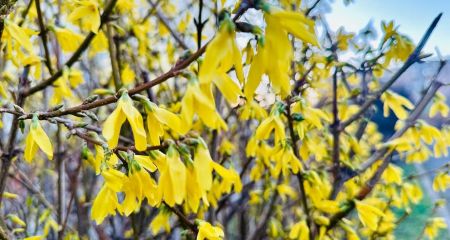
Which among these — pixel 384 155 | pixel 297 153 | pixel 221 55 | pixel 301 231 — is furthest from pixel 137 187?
pixel 384 155

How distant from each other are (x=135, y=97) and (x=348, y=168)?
4.84 feet

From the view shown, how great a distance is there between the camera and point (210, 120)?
82cm

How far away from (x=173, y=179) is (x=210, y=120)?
0.17 m

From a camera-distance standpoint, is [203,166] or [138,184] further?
[138,184]

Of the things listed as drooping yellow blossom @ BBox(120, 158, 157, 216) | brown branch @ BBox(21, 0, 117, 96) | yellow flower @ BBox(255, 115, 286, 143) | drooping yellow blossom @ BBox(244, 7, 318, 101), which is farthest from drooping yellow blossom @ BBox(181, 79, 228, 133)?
brown branch @ BBox(21, 0, 117, 96)

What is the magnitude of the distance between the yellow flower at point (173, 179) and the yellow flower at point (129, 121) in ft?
0.22

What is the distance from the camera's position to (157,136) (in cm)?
104

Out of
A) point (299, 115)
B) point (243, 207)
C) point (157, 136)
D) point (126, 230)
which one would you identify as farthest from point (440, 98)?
point (126, 230)

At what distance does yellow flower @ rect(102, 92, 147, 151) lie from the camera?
95 centimetres

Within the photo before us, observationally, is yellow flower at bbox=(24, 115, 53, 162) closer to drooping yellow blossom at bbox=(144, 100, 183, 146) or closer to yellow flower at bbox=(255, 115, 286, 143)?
drooping yellow blossom at bbox=(144, 100, 183, 146)

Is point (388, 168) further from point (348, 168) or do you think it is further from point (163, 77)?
point (163, 77)

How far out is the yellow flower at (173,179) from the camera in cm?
90

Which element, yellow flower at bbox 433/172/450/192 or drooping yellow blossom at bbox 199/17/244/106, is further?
yellow flower at bbox 433/172/450/192

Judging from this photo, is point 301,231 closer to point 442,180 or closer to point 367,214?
point 367,214
